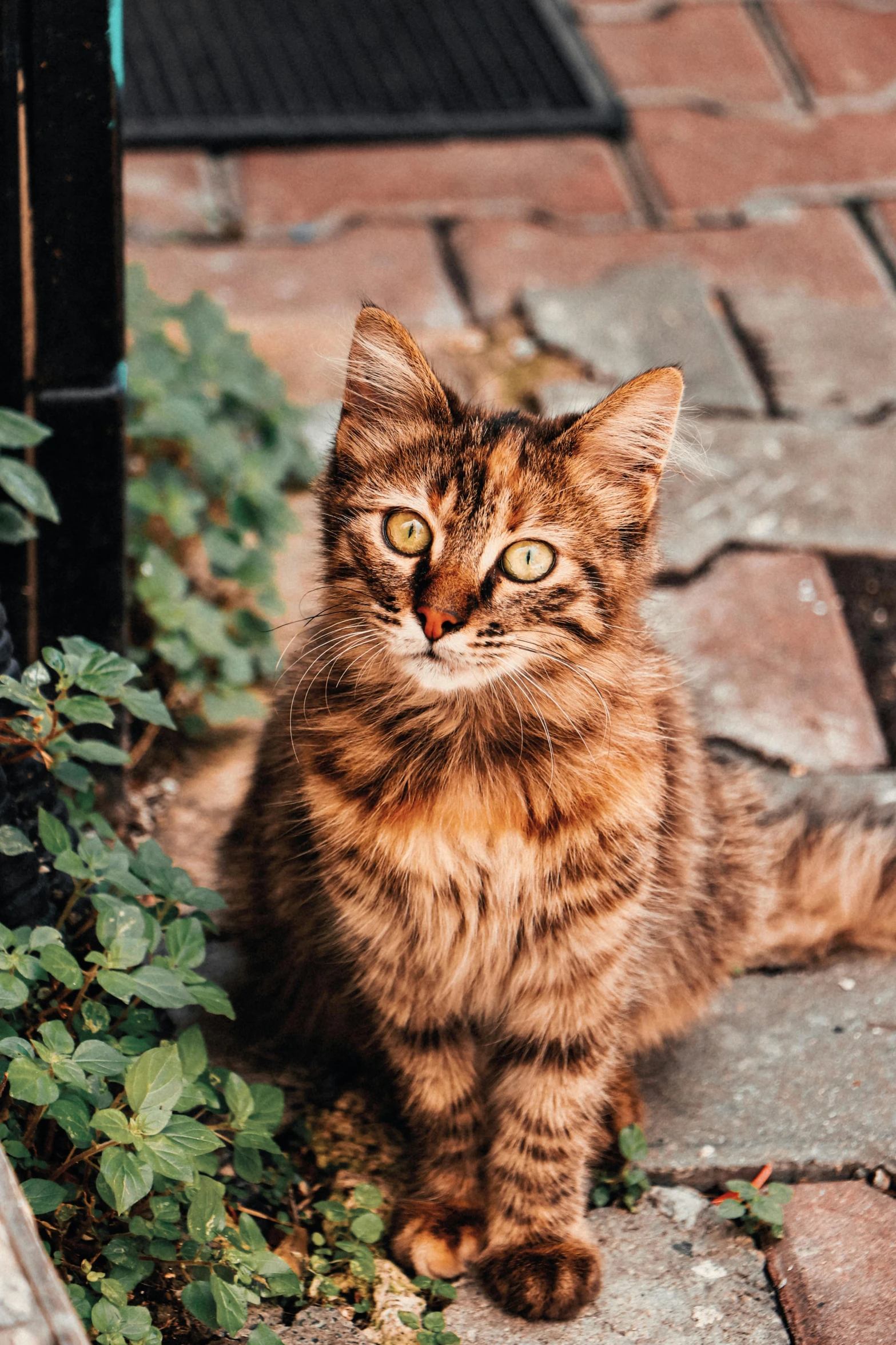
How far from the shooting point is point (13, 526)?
2096 millimetres

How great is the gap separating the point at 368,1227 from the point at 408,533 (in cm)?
95

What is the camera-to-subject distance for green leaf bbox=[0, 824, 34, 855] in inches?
66.9

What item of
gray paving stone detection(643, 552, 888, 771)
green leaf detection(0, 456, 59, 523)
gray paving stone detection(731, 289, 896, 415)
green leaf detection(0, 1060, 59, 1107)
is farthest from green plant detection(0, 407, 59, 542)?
gray paving stone detection(731, 289, 896, 415)

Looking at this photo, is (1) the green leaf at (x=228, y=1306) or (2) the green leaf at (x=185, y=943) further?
(2) the green leaf at (x=185, y=943)

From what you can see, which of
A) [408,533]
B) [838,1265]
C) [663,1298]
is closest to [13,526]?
[408,533]

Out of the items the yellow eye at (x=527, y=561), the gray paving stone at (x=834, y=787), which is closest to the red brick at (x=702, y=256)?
the gray paving stone at (x=834, y=787)

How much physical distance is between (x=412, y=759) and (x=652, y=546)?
447mm

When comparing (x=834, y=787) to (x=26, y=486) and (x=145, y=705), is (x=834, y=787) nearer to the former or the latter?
(x=145, y=705)

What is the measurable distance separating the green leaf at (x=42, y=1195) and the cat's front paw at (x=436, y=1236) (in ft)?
1.86

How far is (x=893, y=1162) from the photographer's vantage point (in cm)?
206

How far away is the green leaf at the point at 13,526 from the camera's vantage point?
208 centimetres

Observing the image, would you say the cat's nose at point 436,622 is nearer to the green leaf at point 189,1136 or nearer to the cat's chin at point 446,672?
the cat's chin at point 446,672

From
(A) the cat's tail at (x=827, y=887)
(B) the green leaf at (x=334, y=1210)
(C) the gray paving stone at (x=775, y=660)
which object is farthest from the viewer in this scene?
(C) the gray paving stone at (x=775, y=660)

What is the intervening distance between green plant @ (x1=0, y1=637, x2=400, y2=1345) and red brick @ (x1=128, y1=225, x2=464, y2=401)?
1908 millimetres
